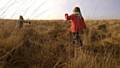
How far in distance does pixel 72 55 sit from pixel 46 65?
63 centimetres

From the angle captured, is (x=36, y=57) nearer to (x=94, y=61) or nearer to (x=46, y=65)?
(x=46, y=65)

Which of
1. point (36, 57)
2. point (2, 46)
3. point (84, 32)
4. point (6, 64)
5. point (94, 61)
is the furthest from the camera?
point (84, 32)

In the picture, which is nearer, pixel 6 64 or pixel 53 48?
pixel 6 64

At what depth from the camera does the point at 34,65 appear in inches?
229

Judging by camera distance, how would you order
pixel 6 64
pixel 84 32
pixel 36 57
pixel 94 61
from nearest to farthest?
pixel 94 61 → pixel 6 64 → pixel 36 57 → pixel 84 32

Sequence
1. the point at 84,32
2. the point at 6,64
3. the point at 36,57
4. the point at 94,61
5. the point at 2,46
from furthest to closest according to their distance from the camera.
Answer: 1. the point at 84,32
2. the point at 2,46
3. the point at 36,57
4. the point at 6,64
5. the point at 94,61

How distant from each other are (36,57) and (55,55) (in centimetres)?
41

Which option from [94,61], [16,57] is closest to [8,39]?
[16,57]

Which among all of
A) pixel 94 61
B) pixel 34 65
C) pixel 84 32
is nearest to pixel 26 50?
pixel 34 65

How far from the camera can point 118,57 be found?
21.0 ft

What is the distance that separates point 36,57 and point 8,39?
1093 millimetres

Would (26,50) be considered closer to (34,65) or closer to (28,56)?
(28,56)

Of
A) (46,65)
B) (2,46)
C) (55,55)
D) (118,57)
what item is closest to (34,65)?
(46,65)

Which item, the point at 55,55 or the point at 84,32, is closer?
the point at 55,55
